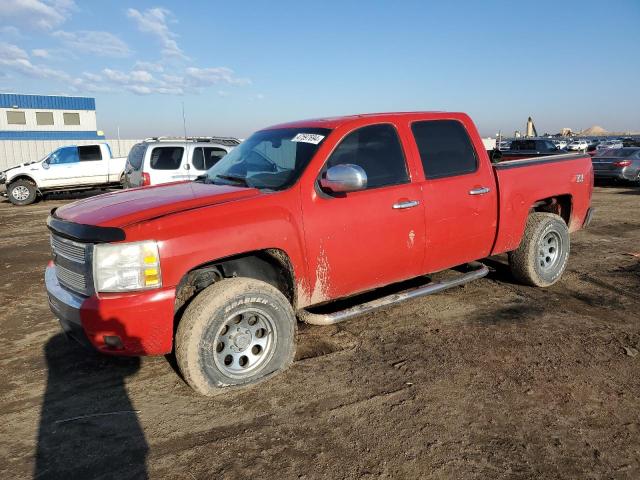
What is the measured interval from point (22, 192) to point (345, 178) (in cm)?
1688

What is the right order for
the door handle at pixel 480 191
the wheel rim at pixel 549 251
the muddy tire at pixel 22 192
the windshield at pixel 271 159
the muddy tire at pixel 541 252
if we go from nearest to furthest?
1. the windshield at pixel 271 159
2. the door handle at pixel 480 191
3. the muddy tire at pixel 541 252
4. the wheel rim at pixel 549 251
5. the muddy tire at pixel 22 192

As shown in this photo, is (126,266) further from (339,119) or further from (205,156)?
(205,156)

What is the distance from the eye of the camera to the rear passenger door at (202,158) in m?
12.0

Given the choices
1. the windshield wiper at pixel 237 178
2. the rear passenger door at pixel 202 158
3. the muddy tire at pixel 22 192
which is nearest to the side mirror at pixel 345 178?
the windshield wiper at pixel 237 178

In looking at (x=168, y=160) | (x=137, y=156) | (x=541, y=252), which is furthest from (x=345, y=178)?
(x=137, y=156)

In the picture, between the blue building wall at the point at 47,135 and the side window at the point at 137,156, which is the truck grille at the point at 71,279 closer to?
the side window at the point at 137,156

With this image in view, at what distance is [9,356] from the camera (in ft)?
13.4

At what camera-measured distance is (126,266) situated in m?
Answer: 2.99

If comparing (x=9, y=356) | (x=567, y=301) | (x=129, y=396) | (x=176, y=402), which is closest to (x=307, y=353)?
(x=176, y=402)

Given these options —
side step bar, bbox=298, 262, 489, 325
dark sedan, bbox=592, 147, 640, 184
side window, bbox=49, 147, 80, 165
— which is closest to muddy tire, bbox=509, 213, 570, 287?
side step bar, bbox=298, 262, 489, 325

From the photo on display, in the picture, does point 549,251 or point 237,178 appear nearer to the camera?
point 237,178

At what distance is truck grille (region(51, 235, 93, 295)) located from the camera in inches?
121

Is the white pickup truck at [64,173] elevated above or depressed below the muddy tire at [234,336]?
above

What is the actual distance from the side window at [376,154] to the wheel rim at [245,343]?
4.53ft
